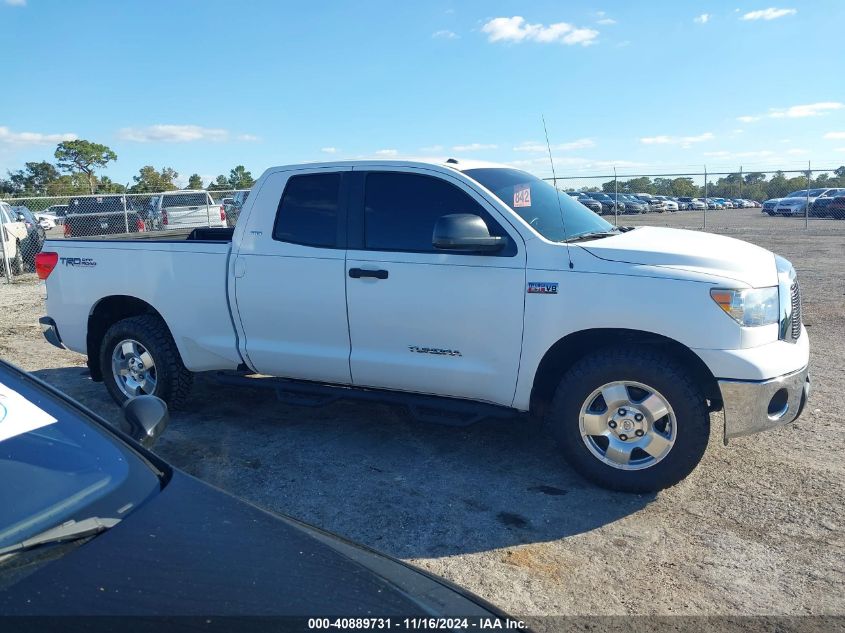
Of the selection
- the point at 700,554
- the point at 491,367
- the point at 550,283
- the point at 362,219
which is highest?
the point at 362,219

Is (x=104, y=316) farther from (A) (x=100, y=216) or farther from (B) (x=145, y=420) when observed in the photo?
(A) (x=100, y=216)

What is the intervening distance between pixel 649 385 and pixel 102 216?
17.1 meters

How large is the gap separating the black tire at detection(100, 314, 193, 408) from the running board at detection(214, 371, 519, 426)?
0.35 m

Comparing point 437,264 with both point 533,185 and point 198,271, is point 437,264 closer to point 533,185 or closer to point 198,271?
point 533,185

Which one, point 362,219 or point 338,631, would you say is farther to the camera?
point 362,219

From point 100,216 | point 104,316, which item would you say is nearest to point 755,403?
point 104,316

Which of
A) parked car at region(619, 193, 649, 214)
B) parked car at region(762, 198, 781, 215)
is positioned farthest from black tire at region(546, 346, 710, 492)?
parked car at region(619, 193, 649, 214)

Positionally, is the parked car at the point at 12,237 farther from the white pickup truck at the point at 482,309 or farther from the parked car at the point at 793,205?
the parked car at the point at 793,205

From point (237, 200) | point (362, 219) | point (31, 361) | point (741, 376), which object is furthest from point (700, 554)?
point (237, 200)

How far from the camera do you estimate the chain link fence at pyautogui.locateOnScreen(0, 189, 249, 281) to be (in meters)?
15.5

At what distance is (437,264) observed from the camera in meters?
4.58

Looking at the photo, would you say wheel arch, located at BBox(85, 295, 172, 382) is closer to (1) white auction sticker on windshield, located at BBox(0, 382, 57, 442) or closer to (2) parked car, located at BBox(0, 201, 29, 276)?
(1) white auction sticker on windshield, located at BBox(0, 382, 57, 442)

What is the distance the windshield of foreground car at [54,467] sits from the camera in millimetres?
2107

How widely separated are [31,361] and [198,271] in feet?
12.7
